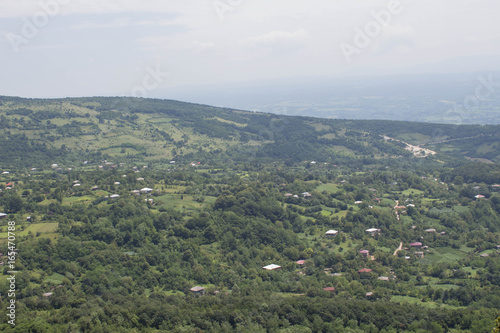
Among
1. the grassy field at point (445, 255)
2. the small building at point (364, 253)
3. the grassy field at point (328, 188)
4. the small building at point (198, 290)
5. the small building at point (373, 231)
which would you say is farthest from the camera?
the grassy field at point (328, 188)

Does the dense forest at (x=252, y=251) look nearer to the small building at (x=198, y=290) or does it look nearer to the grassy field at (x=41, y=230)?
the small building at (x=198, y=290)

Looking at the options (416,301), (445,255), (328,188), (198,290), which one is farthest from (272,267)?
(328,188)

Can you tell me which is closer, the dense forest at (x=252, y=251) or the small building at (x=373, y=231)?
the dense forest at (x=252, y=251)

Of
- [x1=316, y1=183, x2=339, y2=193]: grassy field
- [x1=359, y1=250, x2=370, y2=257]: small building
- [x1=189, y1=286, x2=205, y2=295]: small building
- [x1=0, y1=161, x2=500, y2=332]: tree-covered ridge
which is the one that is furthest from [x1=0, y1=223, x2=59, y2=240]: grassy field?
[x1=316, y1=183, x2=339, y2=193]: grassy field

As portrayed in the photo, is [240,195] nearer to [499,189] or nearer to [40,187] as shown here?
[40,187]

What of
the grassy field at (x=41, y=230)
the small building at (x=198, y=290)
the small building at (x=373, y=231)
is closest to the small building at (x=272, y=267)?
the small building at (x=198, y=290)

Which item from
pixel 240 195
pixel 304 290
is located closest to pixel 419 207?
pixel 240 195

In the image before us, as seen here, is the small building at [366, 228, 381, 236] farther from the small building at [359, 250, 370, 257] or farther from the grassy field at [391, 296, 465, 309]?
the grassy field at [391, 296, 465, 309]
